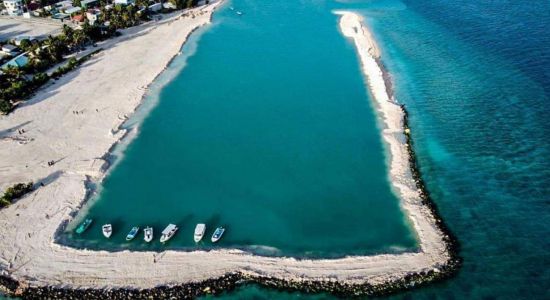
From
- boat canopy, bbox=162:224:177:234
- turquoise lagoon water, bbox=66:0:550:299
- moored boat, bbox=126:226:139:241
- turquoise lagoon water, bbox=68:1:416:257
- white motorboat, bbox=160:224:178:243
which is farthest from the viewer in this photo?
turquoise lagoon water, bbox=68:1:416:257

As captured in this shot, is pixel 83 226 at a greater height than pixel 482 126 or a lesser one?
lesser

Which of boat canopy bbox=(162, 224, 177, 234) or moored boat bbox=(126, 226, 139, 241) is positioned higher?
boat canopy bbox=(162, 224, 177, 234)

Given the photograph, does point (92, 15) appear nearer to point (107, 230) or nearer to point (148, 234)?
point (107, 230)

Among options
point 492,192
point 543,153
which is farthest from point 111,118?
point 543,153

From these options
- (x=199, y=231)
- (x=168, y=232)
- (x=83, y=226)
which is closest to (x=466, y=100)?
(x=199, y=231)

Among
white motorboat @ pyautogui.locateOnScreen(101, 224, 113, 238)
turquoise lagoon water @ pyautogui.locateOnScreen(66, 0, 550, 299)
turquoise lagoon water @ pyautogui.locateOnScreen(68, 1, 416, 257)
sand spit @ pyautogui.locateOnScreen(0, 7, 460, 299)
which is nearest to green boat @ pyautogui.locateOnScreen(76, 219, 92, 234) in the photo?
turquoise lagoon water @ pyautogui.locateOnScreen(68, 1, 416, 257)

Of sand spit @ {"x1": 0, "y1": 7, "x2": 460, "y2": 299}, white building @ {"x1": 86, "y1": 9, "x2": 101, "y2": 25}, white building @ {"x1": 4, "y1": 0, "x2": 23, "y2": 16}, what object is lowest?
sand spit @ {"x1": 0, "y1": 7, "x2": 460, "y2": 299}

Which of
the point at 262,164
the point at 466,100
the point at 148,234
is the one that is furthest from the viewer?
the point at 466,100

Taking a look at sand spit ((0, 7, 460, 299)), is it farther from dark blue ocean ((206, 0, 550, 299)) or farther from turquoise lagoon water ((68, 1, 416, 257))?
dark blue ocean ((206, 0, 550, 299))
